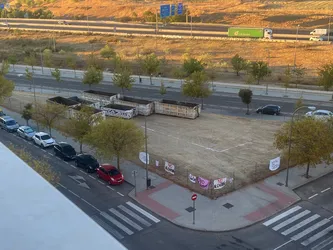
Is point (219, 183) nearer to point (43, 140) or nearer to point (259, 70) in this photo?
point (43, 140)

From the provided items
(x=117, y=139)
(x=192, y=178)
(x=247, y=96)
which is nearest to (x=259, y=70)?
(x=247, y=96)

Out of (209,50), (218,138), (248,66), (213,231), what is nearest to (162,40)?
(209,50)

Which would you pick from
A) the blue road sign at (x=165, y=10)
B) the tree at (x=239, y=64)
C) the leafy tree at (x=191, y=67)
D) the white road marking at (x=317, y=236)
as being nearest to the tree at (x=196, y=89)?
the leafy tree at (x=191, y=67)

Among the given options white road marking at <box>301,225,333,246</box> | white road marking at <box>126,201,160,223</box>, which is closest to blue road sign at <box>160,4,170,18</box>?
white road marking at <box>126,201,160,223</box>

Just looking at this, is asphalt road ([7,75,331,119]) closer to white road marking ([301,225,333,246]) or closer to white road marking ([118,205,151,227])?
white road marking ([301,225,333,246])

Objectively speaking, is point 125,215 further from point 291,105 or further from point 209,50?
point 209,50
